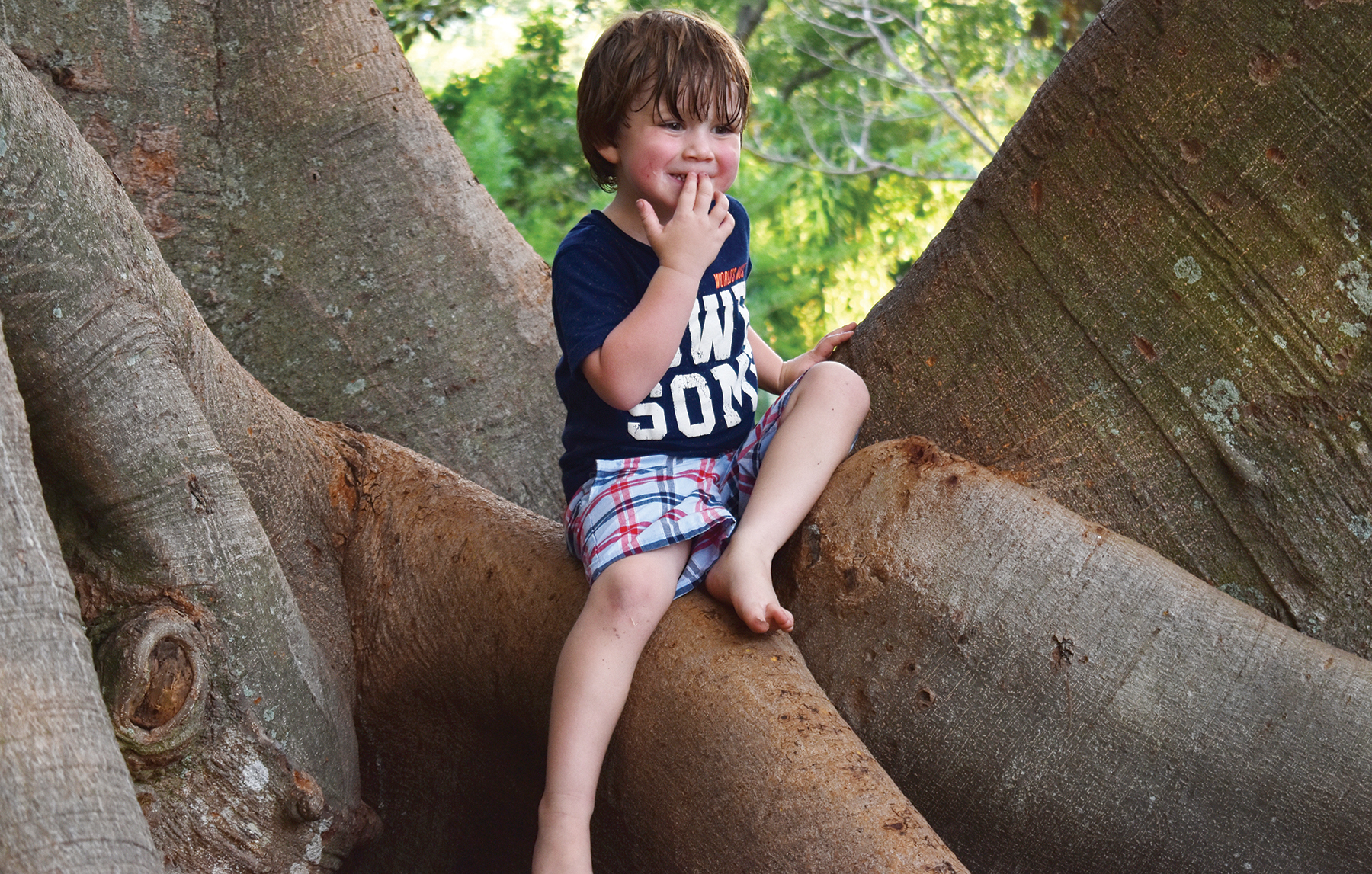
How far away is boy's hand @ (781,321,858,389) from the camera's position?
7.10 feet

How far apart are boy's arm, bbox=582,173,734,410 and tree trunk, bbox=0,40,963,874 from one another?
35 cm

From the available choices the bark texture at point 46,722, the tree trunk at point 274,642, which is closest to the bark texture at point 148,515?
the tree trunk at point 274,642

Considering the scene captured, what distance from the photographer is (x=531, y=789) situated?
2.01 meters

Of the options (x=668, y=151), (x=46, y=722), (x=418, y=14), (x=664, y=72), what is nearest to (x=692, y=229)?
(x=668, y=151)

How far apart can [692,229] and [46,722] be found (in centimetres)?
109

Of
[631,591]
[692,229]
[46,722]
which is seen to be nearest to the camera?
[46,722]

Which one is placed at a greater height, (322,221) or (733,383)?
(733,383)

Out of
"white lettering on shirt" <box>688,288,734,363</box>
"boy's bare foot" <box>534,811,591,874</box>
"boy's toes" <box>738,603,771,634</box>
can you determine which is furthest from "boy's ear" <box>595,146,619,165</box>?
"boy's bare foot" <box>534,811,591,874</box>

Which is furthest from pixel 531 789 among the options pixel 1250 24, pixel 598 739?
pixel 1250 24

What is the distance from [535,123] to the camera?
27.0ft

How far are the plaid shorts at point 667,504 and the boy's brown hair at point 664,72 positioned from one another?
49cm

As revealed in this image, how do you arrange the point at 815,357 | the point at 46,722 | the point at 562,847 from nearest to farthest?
1. the point at 46,722
2. the point at 562,847
3. the point at 815,357

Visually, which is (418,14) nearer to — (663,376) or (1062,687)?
(663,376)

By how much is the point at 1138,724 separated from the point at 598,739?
0.77m
